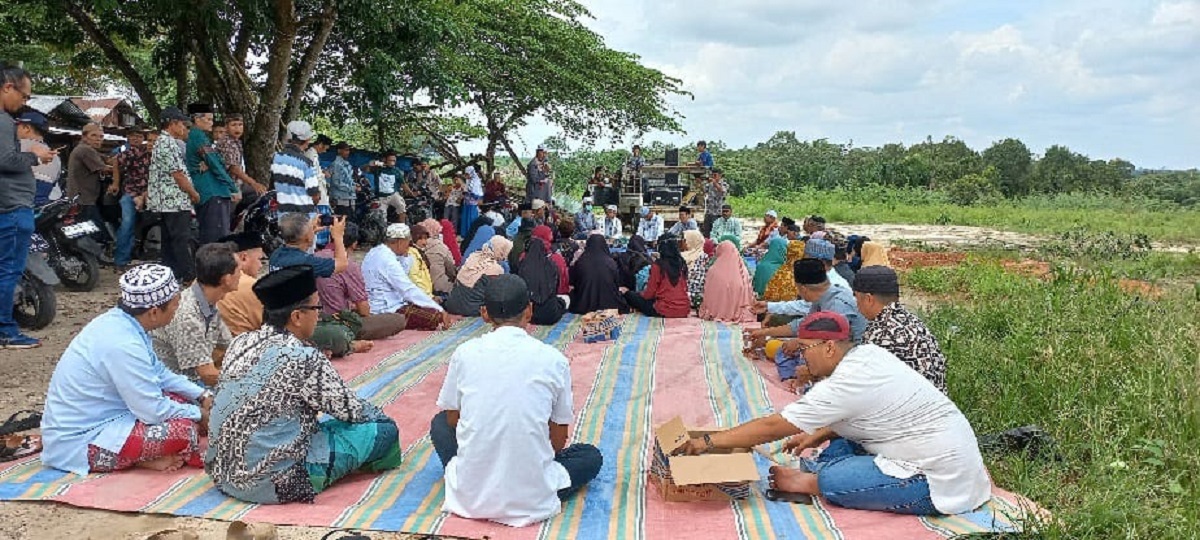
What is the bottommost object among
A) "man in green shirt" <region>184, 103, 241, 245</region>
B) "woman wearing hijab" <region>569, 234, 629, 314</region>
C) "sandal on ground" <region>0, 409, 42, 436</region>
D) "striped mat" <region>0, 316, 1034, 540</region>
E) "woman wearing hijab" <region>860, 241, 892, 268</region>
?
"striped mat" <region>0, 316, 1034, 540</region>

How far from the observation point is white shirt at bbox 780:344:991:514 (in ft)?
10.1

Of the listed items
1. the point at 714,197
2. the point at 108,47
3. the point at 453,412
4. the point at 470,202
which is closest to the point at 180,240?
the point at 108,47

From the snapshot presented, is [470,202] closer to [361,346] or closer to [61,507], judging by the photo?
[361,346]

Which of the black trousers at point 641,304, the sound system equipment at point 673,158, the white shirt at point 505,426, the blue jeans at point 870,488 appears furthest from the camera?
the sound system equipment at point 673,158

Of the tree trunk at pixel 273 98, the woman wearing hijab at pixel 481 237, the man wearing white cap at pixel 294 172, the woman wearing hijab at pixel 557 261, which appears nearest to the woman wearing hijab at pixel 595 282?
the woman wearing hijab at pixel 557 261

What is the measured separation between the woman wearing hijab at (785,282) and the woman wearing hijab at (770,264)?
25 centimetres

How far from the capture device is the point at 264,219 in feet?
27.9

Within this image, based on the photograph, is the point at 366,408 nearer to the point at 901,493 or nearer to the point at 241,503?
the point at 241,503

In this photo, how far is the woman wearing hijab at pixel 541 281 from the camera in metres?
7.36

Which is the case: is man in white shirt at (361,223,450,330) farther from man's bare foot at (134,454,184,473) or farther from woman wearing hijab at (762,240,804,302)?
man's bare foot at (134,454,184,473)

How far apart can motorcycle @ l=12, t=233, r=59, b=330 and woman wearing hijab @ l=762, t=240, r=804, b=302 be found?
5610mm

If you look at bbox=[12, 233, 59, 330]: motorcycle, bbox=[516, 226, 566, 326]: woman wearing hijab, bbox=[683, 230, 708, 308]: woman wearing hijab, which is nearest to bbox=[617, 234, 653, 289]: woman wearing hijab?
bbox=[683, 230, 708, 308]: woman wearing hijab

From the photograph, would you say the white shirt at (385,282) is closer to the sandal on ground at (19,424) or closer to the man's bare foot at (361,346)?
the man's bare foot at (361,346)

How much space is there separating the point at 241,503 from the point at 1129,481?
349 cm
